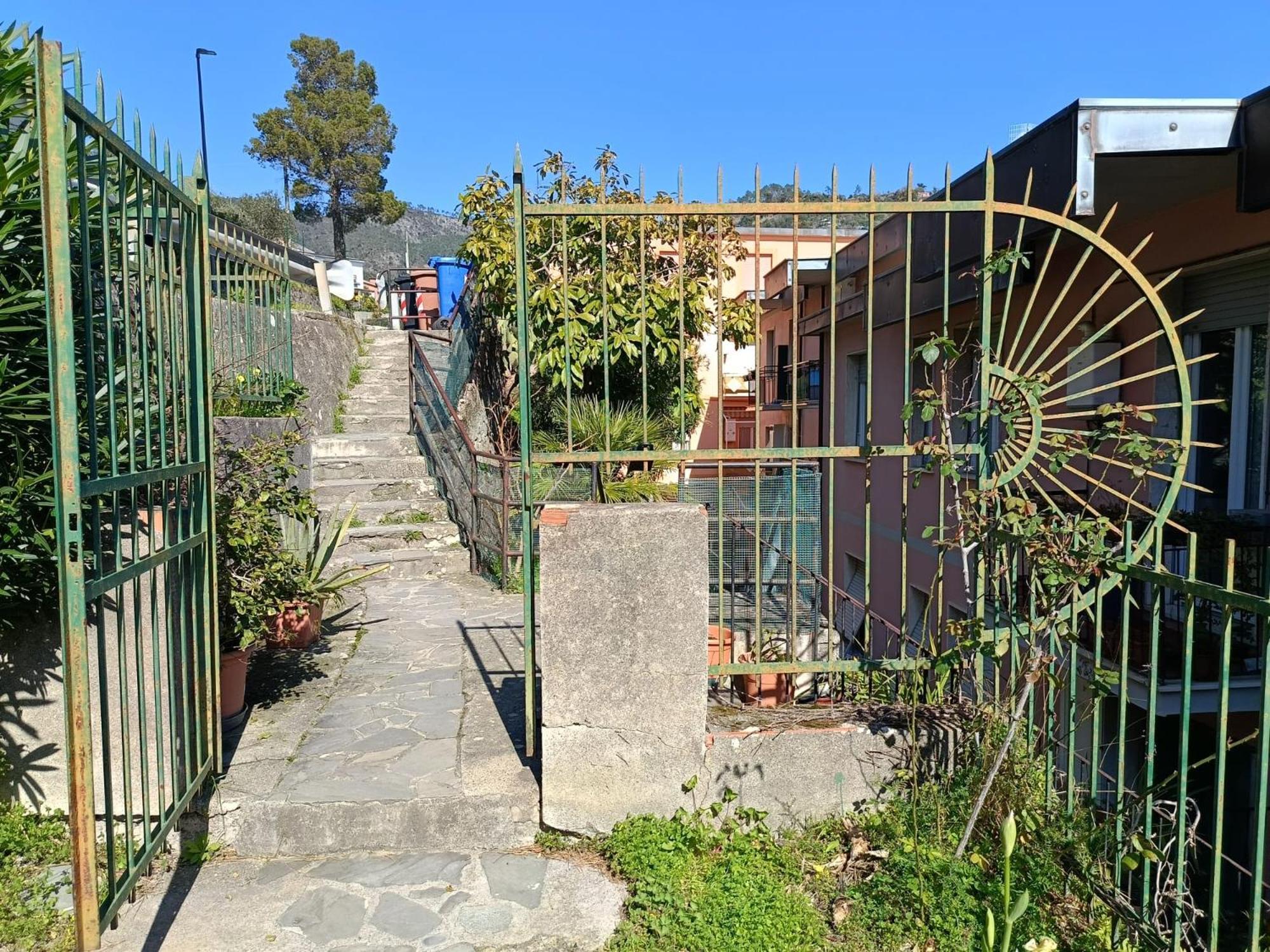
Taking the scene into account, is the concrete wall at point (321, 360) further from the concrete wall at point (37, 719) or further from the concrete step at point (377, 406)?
the concrete wall at point (37, 719)

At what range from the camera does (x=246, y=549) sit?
13.5ft

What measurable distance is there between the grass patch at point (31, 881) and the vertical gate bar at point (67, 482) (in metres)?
0.99

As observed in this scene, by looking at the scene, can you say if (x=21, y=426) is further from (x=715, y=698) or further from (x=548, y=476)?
(x=548, y=476)

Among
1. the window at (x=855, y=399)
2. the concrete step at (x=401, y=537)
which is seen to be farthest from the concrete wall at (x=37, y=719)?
the window at (x=855, y=399)

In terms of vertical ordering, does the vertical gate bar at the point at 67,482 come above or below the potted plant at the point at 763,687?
above

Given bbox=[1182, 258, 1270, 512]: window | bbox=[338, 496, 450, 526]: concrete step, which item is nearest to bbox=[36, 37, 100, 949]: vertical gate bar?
bbox=[1182, 258, 1270, 512]: window

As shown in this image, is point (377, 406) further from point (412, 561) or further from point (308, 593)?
point (308, 593)

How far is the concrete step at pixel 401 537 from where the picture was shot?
847cm

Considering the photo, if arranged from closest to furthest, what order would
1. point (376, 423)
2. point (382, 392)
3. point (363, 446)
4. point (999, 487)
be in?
point (999, 487) → point (363, 446) → point (376, 423) → point (382, 392)


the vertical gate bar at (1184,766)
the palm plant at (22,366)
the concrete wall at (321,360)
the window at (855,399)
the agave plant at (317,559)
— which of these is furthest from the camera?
the window at (855,399)

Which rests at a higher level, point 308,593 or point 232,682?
point 308,593

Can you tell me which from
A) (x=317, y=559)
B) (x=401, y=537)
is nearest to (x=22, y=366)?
(x=317, y=559)

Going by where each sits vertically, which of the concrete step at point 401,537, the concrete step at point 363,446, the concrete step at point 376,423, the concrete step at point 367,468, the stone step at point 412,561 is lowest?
the stone step at point 412,561

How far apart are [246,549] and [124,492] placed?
2.00 ft
